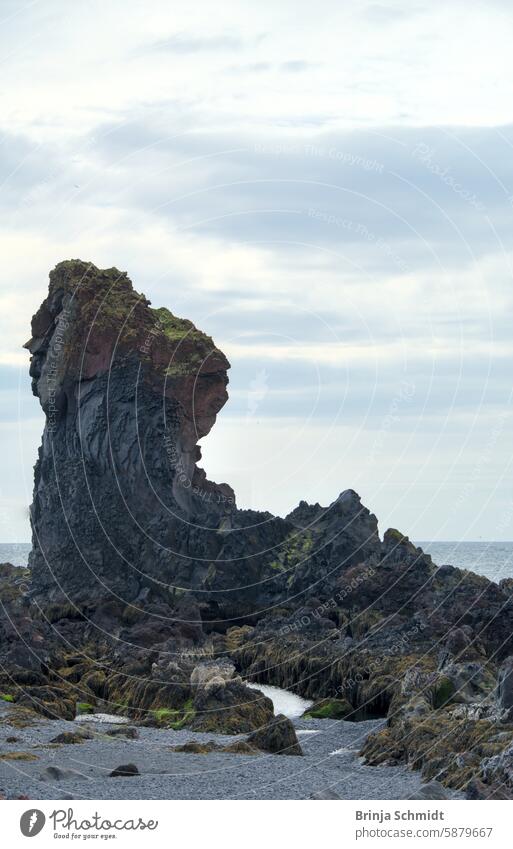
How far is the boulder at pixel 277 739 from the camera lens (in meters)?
34.8

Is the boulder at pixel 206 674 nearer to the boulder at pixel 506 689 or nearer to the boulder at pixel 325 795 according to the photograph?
the boulder at pixel 506 689

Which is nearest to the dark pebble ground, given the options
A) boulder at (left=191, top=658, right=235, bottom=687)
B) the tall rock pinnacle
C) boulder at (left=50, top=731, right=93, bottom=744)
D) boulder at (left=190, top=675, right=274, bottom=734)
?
boulder at (left=50, top=731, right=93, bottom=744)

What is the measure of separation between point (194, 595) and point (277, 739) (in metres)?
41.7

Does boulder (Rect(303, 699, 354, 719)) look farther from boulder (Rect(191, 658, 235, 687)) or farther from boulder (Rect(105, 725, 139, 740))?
boulder (Rect(105, 725, 139, 740))

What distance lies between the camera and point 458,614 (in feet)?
179

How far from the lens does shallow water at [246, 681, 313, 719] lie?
45.8m

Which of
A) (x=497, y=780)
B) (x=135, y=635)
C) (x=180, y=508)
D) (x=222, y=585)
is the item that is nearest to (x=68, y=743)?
(x=497, y=780)

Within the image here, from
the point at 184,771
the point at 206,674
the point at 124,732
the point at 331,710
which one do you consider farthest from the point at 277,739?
the point at 331,710

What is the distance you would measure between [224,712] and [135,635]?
19.2 meters

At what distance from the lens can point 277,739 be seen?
3531 cm

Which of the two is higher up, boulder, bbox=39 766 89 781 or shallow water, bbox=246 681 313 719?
shallow water, bbox=246 681 313 719

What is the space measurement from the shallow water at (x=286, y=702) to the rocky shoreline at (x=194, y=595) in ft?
3.10

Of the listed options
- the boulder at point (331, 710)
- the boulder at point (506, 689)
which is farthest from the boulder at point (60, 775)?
the boulder at point (331, 710)

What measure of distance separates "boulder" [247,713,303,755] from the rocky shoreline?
0.22 m
